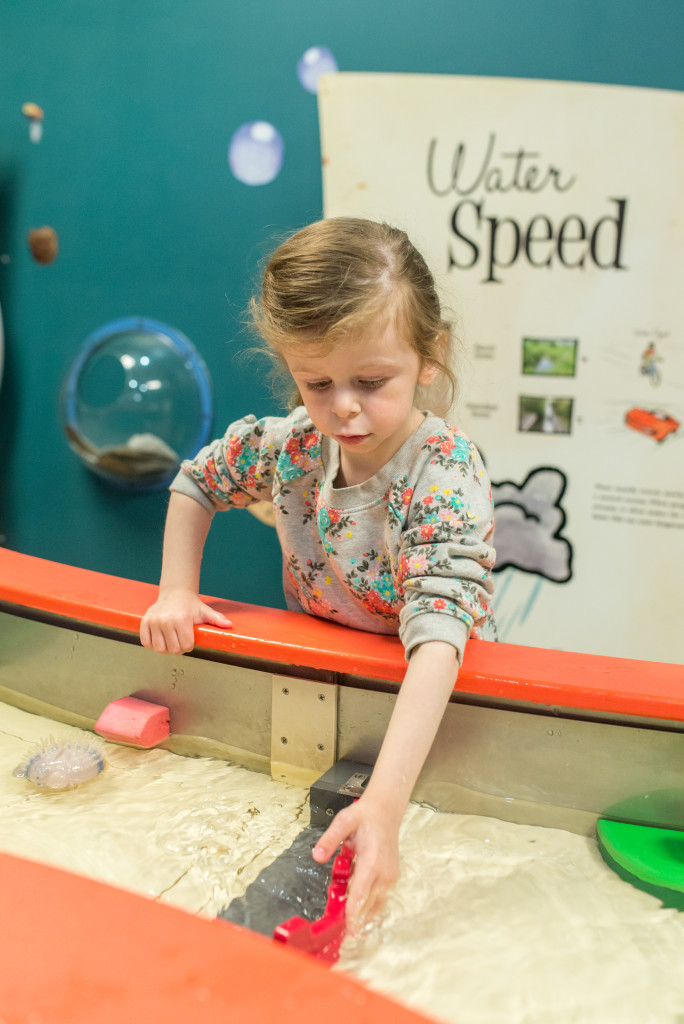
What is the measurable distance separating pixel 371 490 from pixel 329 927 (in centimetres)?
45

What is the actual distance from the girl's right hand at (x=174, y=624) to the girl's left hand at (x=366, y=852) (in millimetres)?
312

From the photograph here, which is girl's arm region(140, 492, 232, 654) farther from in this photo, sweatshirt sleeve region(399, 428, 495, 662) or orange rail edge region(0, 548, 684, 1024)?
orange rail edge region(0, 548, 684, 1024)

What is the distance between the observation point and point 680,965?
632mm

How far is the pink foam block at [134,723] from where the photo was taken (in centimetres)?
90

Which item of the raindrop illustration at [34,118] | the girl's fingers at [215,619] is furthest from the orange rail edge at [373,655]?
the raindrop illustration at [34,118]

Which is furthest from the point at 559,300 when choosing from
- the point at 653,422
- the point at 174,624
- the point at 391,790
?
the point at 391,790

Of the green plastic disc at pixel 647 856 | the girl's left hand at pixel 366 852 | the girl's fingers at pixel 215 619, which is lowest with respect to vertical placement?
the green plastic disc at pixel 647 856

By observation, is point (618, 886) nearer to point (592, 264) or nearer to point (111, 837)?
point (111, 837)

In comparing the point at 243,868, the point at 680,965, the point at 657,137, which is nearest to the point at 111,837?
the point at 243,868

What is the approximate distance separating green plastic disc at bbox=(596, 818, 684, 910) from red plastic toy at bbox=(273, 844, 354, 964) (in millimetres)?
256

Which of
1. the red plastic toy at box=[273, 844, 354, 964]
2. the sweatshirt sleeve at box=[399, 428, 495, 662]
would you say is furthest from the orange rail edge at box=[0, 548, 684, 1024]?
the sweatshirt sleeve at box=[399, 428, 495, 662]

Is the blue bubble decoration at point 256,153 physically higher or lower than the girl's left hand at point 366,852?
higher

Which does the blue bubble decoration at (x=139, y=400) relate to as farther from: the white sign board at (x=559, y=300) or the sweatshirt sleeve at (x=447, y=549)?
the sweatshirt sleeve at (x=447, y=549)

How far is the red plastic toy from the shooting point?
1.89 feet
